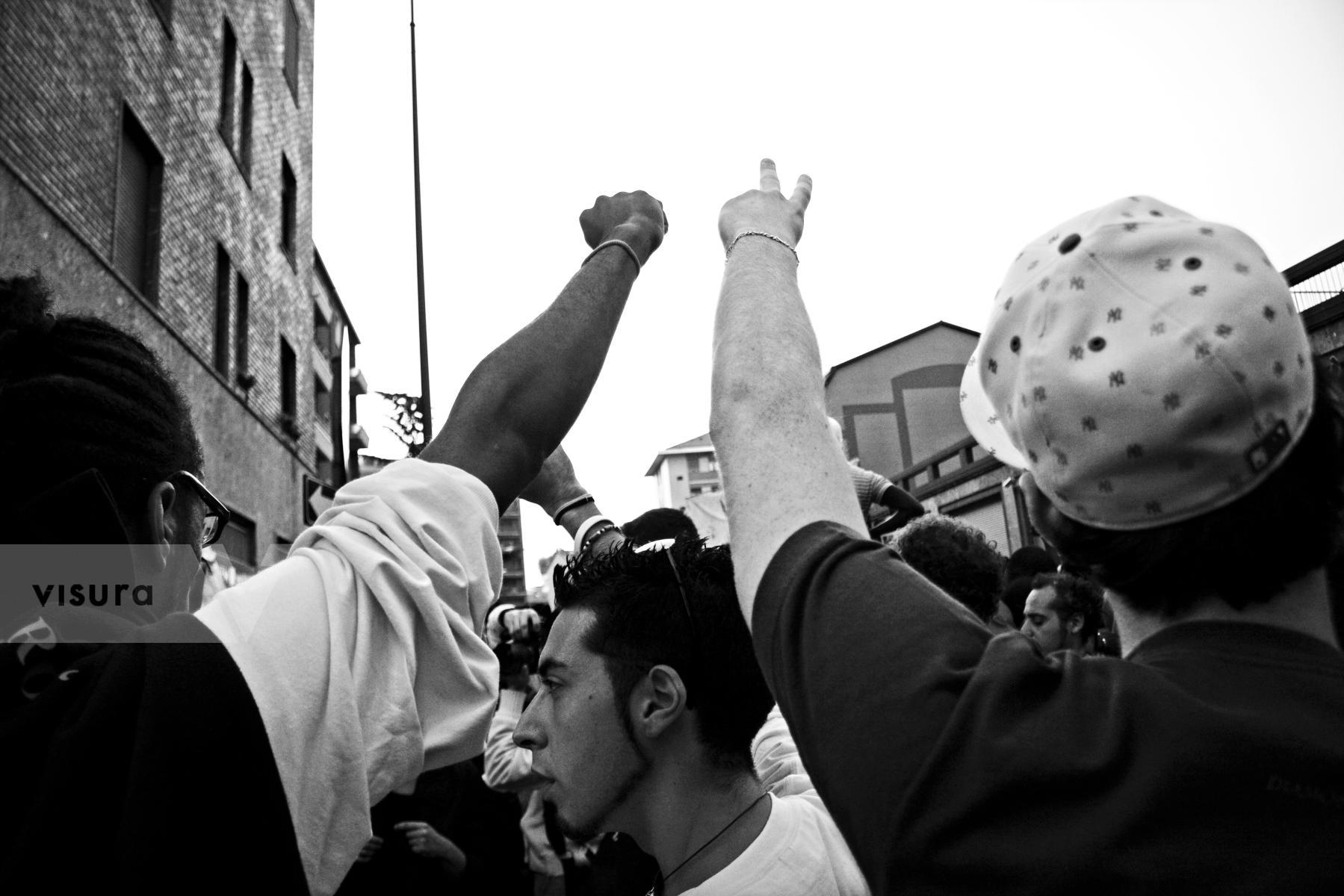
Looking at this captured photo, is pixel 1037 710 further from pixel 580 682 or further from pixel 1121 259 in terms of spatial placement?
pixel 580 682

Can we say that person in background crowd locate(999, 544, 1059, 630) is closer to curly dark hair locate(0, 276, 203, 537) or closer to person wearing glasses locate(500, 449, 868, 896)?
person wearing glasses locate(500, 449, 868, 896)

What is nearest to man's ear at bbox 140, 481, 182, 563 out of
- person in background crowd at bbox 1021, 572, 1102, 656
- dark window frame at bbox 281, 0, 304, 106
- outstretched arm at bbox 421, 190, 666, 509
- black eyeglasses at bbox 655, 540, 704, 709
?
outstretched arm at bbox 421, 190, 666, 509

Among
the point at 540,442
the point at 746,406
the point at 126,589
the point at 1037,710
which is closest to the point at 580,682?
the point at 540,442

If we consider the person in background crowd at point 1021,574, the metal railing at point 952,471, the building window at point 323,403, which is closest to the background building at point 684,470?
the building window at point 323,403

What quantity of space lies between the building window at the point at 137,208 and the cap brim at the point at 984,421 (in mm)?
10357

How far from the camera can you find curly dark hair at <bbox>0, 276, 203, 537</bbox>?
1263mm

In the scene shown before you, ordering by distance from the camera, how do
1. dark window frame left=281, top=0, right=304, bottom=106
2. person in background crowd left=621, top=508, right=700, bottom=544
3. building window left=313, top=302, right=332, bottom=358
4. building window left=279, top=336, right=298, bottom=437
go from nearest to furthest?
1. person in background crowd left=621, top=508, right=700, bottom=544
2. building window left=279, top=336, right=298, bottom=437
3. dark window frame left=281, top=0, right=304, bottom=106
4. building window left=313, top=302, right=332, bottom=358

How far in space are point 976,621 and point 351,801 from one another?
2.60 ft

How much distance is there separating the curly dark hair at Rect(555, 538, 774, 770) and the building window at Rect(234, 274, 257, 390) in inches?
532

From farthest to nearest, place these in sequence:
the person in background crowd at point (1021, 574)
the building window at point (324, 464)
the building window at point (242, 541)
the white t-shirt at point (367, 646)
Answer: the building window at point (324, 464), the building window at point (242, 541), the person in background crowd at point (1021, 574), the white t-shirt at point (367, 646)

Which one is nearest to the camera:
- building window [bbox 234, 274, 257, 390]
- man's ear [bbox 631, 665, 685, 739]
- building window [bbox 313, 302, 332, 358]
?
man's ear [bbox 631, 665, 685, 739]

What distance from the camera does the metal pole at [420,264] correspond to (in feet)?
41.2

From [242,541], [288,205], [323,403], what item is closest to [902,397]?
[323,403]

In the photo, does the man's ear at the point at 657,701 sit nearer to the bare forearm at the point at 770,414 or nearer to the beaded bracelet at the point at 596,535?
the beaded bracelet at the point at 596,535
